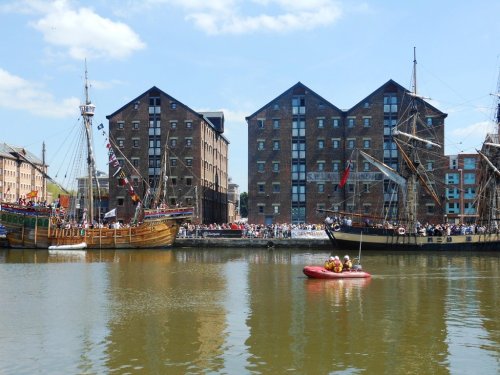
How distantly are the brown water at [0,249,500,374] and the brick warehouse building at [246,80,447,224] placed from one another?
4384 cm

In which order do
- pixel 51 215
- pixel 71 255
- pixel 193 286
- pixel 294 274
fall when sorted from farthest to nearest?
pixel 51 215 → pixel 71 255 → pixel 294 274 → pixel 193 286

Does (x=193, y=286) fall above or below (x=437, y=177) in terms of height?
below

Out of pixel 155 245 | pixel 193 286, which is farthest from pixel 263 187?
pixel 193 286

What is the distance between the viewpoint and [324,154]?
96.5 meters

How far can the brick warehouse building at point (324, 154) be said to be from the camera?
9406cm

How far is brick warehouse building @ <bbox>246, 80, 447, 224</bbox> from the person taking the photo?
309ft

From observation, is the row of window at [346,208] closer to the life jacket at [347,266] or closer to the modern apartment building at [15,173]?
the life jacket at [347,266]

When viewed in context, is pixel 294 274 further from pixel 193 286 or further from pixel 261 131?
pixel 261 131

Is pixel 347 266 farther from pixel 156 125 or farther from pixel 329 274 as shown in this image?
pixel 156 125

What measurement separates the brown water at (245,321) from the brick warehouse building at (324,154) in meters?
43.8

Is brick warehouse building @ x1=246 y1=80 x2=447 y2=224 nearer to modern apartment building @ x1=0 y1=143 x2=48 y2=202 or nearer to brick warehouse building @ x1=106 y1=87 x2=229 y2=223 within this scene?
brick warehouse building @ x1=106 y1=87 x2=229 y2=223

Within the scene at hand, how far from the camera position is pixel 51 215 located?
247 feet

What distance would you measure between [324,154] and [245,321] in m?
70.3

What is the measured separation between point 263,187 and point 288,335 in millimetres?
72701
